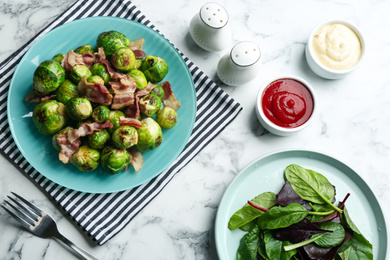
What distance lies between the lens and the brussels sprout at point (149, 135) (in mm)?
2365

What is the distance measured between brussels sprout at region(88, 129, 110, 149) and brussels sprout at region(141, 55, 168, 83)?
40 cm

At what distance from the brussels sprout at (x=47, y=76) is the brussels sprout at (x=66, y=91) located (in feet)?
0.10

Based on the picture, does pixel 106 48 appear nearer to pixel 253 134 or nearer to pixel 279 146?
pixel 253 134

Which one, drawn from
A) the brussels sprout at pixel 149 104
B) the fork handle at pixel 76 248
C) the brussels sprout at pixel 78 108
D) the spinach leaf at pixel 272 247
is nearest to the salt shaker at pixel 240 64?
the brussels sprout at pixel 149 104

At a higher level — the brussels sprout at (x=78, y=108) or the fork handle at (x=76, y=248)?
the brussels sprout at (x=78, y=108)

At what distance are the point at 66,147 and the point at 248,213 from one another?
1.04 metres

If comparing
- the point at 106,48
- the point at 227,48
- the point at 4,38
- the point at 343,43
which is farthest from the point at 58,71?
the point at 343,43

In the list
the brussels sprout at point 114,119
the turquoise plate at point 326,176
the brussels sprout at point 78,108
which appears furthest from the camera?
the turquoise plate at point 326,176

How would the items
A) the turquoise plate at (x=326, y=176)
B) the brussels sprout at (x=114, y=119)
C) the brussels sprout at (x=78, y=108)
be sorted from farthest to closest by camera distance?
the turquoise plate at (x=326, y=176) < the brussels sprout at (x=114, y=119) < the brussels sprout at (x=78, y=108)

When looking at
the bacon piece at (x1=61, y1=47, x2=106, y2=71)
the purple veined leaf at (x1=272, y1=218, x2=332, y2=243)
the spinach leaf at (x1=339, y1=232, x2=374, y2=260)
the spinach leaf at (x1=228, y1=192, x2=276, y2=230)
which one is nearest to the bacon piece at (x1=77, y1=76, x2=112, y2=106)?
the bacon piece at (x1=61, y1=47, x2=106, y2=71)

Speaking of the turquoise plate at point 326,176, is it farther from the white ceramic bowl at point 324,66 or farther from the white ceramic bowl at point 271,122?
the white ceramic bowl at point 324,66

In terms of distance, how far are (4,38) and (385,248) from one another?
2498 mm

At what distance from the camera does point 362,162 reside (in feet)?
8.91

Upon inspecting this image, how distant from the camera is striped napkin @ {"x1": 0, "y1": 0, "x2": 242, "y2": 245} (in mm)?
2482
